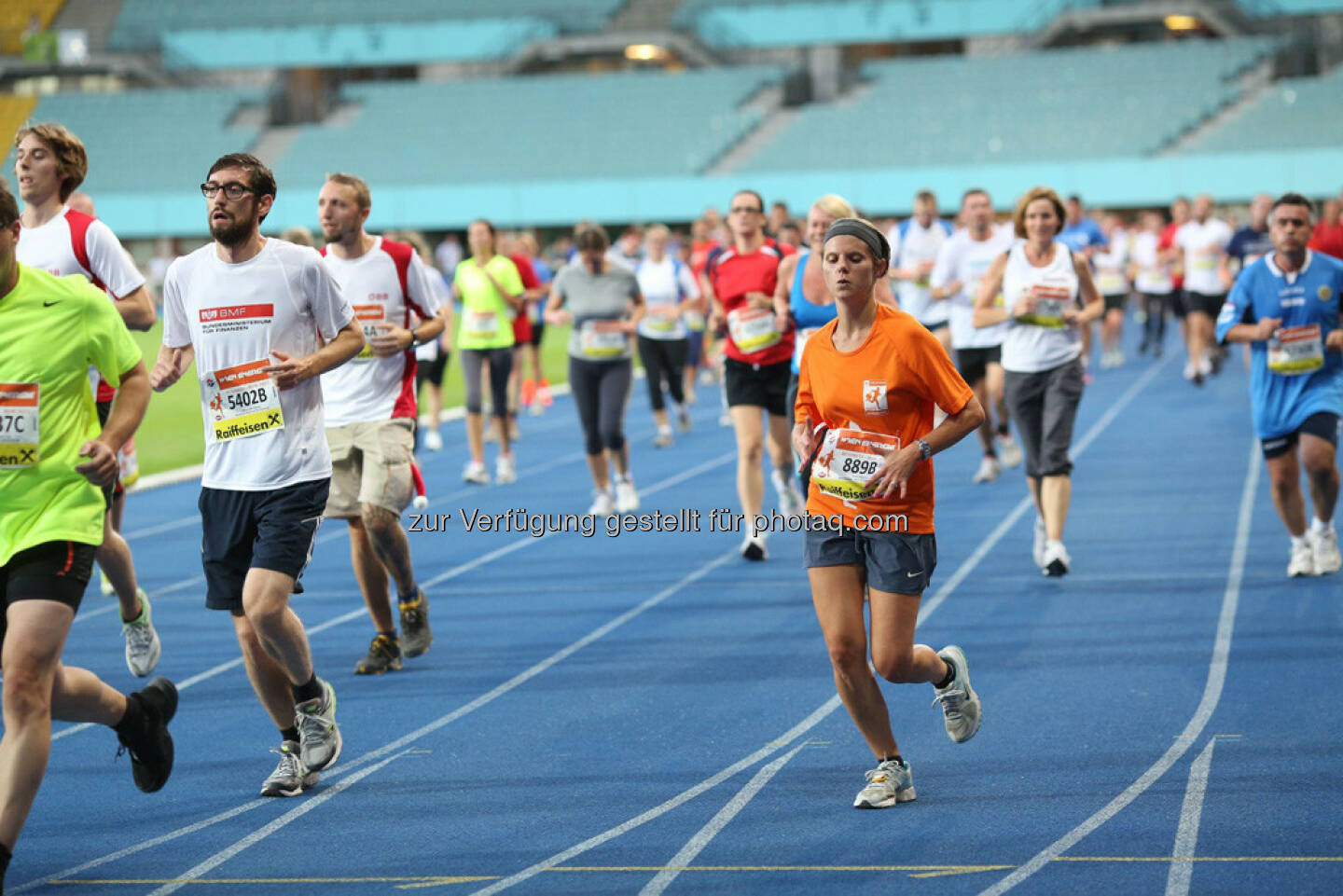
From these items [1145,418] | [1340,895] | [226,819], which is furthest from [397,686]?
[1145,418]

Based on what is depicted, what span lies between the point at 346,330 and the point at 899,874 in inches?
103

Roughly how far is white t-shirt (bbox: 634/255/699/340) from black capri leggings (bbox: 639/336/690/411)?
0.08 meters

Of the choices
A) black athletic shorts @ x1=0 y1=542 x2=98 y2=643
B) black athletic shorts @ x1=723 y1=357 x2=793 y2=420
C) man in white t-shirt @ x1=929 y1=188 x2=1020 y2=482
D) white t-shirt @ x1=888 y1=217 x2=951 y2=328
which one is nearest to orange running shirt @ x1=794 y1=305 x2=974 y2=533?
black athletic shorts @ x1=0 y1=542 x2=98 y2=643

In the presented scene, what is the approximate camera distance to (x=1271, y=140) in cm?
4012

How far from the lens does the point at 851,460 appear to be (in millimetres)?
5297

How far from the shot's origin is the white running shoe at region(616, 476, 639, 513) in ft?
40.7

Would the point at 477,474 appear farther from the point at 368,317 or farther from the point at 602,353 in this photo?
the point at 368,317

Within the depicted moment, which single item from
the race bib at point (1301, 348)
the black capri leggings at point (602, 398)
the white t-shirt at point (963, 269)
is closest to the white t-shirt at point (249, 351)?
the race bib at point (1301, 348)

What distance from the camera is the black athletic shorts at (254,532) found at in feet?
18.2

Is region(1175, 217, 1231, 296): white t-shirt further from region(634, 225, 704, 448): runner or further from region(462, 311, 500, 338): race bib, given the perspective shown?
region(462, 311, 500, 338): race bib

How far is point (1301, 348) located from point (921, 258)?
7.35 m

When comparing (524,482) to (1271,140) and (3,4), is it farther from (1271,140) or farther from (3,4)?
(3,4)

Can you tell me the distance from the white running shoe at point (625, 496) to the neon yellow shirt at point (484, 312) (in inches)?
109

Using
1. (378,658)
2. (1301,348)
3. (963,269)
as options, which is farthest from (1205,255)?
(378,658)
